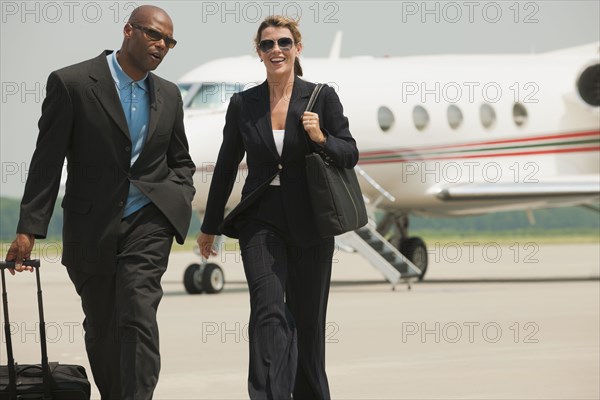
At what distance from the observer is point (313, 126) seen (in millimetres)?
6035

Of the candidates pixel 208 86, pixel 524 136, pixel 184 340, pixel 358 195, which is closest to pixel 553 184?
pixel 524 136

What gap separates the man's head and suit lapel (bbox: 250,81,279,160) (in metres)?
0.62

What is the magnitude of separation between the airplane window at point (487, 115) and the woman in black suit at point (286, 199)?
15.9m

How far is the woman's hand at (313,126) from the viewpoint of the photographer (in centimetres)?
604

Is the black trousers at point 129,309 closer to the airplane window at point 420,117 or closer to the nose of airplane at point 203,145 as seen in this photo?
the nose of airplane at point 203,145

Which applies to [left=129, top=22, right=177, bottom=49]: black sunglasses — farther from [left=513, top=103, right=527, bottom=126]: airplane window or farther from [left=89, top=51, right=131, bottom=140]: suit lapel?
[left=513, top=103, right=527, bottom=126]: airplane window

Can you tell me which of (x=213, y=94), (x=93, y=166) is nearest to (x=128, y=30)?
(x=93, y=166)

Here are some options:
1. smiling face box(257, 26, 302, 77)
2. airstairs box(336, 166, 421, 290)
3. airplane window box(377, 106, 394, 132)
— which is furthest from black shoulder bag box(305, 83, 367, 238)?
airplane window box(377, 106, 394, 132)

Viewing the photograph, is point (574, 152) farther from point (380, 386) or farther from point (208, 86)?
point (380, 386)

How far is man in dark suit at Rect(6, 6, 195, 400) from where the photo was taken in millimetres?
5711

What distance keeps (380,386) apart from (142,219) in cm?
308

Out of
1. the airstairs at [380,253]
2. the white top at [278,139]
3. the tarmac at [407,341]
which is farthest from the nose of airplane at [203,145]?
the white top at [278,139]

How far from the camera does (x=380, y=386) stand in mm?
8531

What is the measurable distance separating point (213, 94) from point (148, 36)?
13.2m
